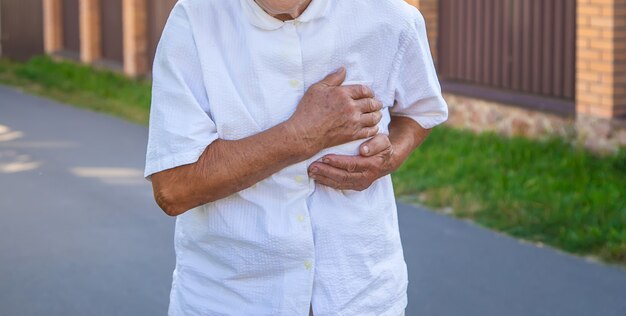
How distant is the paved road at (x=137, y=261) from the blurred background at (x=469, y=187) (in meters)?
0.02

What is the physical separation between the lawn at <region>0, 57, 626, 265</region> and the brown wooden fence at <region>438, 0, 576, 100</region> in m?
0.72

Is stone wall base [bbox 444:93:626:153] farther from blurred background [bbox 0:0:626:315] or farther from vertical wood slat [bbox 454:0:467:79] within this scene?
vertical wood slat [bbox 454:0:467:79]

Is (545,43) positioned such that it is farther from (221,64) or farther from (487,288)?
(221,64)

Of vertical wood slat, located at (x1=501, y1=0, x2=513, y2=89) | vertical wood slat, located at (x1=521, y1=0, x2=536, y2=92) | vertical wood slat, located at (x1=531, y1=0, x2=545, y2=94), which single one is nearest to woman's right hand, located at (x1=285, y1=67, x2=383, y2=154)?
vertical wood slat, located at (x1=531, y1=0, x2=545, y2=94)

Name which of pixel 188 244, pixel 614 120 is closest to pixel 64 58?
pixel 614 120

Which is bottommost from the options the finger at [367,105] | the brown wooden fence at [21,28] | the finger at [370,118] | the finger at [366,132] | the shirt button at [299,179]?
the brown wooden fence at [21,28]

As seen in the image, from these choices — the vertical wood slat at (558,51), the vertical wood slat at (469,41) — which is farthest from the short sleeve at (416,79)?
the vertical wood slat at (469,41)

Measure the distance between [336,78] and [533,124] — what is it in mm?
8097

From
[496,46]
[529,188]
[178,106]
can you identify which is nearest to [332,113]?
[178,106]

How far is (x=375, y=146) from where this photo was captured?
2.81m

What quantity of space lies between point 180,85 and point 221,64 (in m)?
0.10

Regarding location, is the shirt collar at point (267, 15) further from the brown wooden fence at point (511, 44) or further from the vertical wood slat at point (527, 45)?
the vertical wood slat at point (527, 45)

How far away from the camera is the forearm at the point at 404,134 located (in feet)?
9.69

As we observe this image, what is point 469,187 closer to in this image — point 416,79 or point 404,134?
point 404,134
